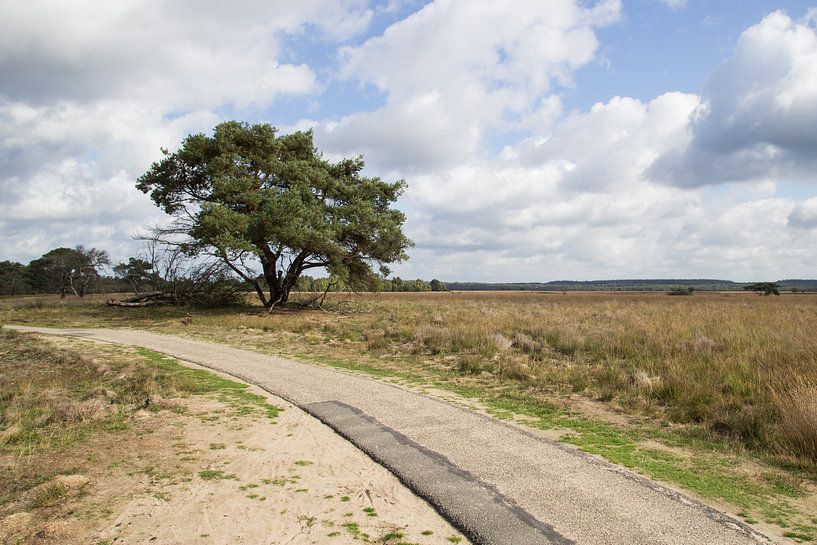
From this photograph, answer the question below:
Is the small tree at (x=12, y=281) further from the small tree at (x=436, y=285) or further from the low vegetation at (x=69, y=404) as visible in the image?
the small tree at (x=436, y=285)

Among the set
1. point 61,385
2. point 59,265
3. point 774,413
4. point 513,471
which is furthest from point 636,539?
point 59,265

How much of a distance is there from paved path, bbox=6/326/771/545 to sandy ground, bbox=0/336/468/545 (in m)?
0.33

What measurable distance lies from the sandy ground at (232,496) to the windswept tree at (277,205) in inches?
752

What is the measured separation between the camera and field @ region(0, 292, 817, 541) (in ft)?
18.7

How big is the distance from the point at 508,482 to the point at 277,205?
23.3 metres

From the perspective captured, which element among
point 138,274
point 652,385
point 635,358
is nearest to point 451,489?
point 652,385

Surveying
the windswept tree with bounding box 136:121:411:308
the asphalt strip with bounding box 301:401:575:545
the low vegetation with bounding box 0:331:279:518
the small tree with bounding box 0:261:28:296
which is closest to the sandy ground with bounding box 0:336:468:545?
the asphalt strip with bounding box 301:401:575:545

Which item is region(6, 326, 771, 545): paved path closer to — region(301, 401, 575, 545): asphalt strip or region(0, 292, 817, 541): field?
region(301, 401, 575, 545): asphalt strip

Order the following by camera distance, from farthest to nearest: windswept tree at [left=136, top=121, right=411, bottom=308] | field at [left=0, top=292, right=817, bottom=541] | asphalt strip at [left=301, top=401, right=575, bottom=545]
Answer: windswept tree at [left=136, top=121, right=411, bottom=308]
field at [left=0, top=292, right=817, bottom=541]
asphalt strip at [left=301, top=401, right=575, bottom=545]

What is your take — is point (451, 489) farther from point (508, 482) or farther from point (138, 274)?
point (138, 274)

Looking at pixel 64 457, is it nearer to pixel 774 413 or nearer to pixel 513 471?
pixel 513 471

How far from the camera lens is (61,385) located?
10.9 m

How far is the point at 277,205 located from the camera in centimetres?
2612

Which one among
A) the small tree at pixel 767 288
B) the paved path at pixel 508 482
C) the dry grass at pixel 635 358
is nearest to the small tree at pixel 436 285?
the small tree at pixel 767 288
